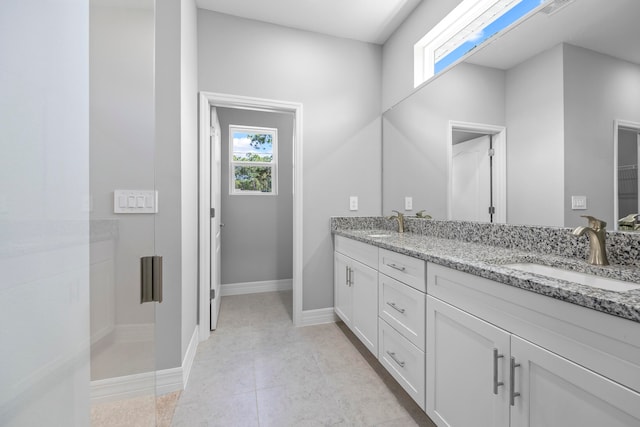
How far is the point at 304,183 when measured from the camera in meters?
2.41

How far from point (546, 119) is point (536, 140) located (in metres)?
0.10

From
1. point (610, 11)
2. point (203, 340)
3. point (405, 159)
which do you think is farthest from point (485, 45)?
point (203, 340)

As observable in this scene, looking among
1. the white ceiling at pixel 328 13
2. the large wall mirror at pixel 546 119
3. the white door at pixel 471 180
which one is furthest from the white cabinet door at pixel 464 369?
the white ceiling at pixel 328 13

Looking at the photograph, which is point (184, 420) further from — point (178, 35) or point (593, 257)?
point (178, 35)

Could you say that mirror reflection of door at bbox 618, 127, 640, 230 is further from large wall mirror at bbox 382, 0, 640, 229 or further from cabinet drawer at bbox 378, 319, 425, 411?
cabinet drawer at bbox 378, 319, 425, 411

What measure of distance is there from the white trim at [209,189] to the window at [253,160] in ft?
3.59

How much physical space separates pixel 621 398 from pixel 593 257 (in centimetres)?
62

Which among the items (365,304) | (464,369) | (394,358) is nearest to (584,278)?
(464,369)

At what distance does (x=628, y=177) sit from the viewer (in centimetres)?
99

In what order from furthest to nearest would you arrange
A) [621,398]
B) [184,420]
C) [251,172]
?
[251,172] < [184,420] < [621,398]

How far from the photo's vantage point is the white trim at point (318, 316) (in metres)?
2.41

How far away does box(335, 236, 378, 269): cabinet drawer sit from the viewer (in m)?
1.74

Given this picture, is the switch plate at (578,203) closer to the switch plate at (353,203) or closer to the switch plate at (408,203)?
the switch plate at (408,203)

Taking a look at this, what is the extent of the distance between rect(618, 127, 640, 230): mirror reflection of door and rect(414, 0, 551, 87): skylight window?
769 mm
